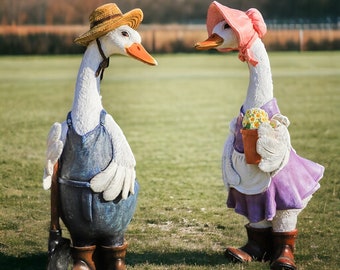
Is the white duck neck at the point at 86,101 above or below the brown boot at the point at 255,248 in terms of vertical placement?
above

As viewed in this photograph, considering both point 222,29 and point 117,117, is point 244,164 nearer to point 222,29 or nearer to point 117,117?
point 222,29

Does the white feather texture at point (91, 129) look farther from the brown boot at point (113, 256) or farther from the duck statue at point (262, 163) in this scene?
the duck statue at point (262, 163)

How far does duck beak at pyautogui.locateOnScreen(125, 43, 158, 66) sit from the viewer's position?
4.09 meters

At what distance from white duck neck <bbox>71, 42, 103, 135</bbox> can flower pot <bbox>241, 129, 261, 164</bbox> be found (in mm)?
784

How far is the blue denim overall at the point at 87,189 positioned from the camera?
4.04m

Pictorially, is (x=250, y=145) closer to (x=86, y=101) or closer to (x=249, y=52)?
(x=249, y=52)

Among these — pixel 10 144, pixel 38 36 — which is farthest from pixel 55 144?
pixel 38 36

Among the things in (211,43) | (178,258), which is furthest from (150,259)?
(211,43)

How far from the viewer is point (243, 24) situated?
443 cm

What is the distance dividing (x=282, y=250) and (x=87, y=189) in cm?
114

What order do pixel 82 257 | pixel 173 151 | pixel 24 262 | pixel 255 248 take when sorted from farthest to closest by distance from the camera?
pixel 173 151
pixel 24 262
pixel 255 248
pixel 82 257

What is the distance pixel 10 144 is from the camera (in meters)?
8.64

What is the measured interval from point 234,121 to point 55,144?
1.05m

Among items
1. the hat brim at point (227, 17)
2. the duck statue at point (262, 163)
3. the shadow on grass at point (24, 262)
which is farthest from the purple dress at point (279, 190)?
the shadow on grass at point (24, 262)
